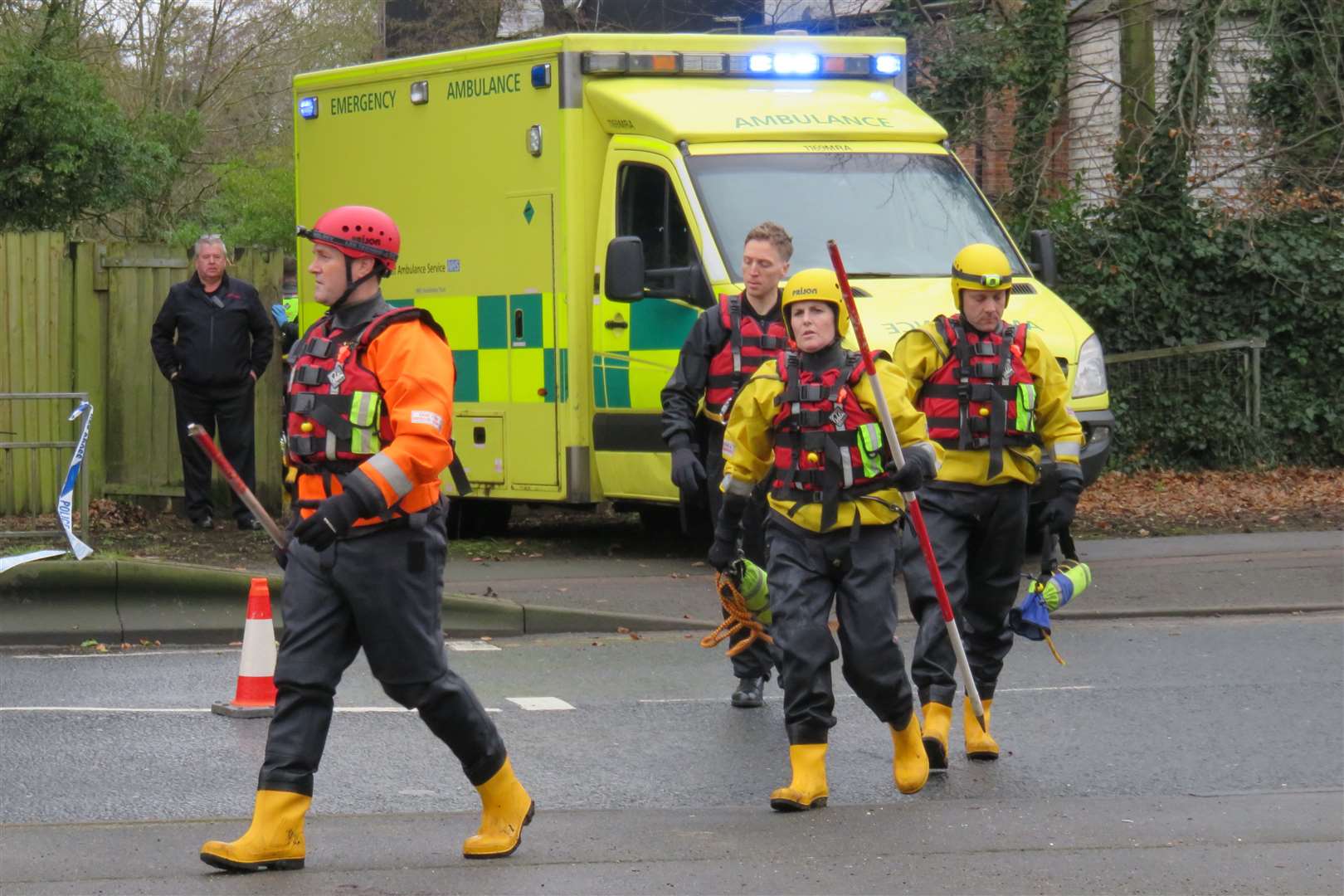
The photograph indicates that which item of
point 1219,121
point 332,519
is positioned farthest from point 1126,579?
point 1219,121

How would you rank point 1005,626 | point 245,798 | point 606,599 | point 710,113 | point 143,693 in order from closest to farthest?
point 245,798 → point 1005,626 → point 143,693 → point 606,599 → point 710,113

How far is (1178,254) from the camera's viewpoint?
18.3 metres

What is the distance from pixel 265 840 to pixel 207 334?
27.2 feet

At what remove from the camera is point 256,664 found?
7.71 m

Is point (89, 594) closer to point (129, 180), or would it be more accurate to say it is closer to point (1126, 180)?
point (129, 180)

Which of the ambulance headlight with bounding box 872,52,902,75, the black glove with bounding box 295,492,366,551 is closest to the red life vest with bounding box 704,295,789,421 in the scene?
the black glove with bounding box 295,492,366,551

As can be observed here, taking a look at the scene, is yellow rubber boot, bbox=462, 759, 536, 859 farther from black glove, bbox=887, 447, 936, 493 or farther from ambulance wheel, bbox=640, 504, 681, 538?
ambulance wheel, bbox=640, 504, 681, 538

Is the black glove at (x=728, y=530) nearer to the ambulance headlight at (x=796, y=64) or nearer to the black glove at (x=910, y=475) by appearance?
the black glove at (x=910, y=475)

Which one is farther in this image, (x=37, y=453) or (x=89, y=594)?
(x=37, y=453)

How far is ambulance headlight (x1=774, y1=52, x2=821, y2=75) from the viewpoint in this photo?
39.4ft

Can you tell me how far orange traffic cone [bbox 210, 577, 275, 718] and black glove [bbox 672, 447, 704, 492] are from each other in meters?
1.70

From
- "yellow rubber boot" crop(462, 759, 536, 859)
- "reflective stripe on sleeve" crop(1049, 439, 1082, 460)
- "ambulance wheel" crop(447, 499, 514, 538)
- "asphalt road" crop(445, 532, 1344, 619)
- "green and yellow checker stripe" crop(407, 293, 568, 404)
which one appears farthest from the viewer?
"ambulance wheel" crop(447, 499, 514, 538)

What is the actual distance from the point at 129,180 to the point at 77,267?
5591mm

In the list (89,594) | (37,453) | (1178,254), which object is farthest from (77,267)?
(1178,254)
